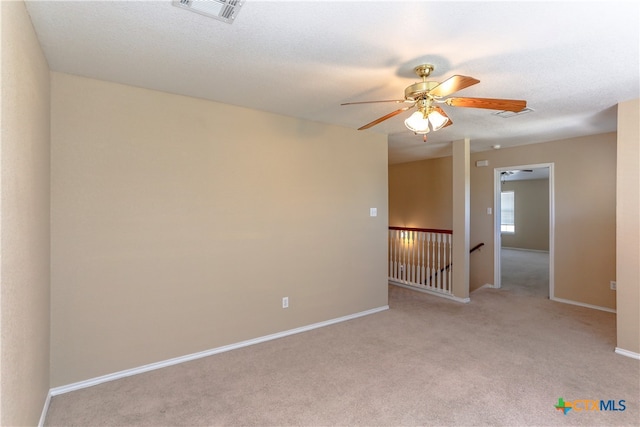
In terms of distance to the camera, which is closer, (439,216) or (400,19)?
(400,19)

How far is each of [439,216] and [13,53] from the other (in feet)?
20.4

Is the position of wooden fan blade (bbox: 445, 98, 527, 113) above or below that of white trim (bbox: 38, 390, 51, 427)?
above

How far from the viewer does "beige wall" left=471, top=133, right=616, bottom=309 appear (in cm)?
423

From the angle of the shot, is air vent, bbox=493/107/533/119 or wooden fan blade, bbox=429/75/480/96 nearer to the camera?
wooden fan blade, bbox=429/75/480/96

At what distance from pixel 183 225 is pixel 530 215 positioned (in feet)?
35.0

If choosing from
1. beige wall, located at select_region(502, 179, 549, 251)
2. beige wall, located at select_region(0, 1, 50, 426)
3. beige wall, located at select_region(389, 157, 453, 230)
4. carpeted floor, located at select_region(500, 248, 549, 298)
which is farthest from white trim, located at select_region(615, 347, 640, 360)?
beige wall, located at select_region(502, 179, 549, 251)

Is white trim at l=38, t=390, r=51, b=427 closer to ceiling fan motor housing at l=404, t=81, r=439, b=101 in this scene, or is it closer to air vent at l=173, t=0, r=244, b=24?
air vent at l=173, t=0, r=244, b=24

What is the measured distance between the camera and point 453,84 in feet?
6.21

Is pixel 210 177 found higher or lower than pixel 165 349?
higher

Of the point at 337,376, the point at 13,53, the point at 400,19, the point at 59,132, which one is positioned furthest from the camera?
the point at 337,376

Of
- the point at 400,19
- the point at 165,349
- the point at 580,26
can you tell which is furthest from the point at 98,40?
the point at 580,26

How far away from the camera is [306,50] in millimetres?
2027

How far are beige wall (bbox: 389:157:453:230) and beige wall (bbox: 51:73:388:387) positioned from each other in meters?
2.97

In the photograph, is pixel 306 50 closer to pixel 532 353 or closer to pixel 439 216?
pixel 532 353
